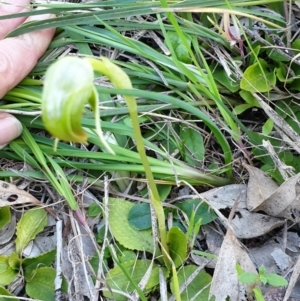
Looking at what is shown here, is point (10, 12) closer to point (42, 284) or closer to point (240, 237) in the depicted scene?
point (42, 284)

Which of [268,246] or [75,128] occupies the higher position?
[75,128]

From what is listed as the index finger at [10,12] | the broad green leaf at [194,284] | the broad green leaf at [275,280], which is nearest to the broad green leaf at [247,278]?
the broad green leaf at [275,280]

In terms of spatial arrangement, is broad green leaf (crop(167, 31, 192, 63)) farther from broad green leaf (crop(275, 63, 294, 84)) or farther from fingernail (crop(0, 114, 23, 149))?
fingernail (crop(0, 114, 23, 149))

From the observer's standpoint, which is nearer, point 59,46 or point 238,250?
point 238,250

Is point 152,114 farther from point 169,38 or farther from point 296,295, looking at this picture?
point 296,295

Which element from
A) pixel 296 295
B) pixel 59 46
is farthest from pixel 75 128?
pixel 59 46

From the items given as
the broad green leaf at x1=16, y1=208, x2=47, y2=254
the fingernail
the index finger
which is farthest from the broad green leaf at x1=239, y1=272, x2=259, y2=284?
the index finger

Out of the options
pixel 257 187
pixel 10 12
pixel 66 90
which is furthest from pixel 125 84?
pixel 10 12

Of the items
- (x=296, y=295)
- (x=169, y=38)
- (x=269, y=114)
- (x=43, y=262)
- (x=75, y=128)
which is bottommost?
(x=296, y=295)
